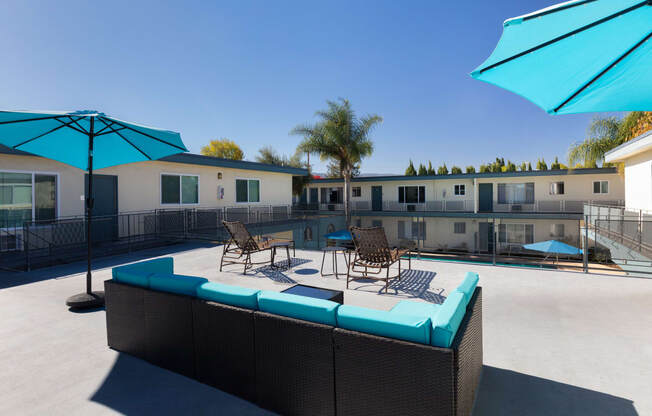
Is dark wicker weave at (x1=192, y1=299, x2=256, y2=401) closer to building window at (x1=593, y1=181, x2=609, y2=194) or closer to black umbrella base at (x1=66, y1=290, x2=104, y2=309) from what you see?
black umbrella base at (x1=66, y1=290, x2=104, y2=309)

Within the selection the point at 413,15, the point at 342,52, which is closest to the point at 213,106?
the point at 342,52

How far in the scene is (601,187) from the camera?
66.0 feet

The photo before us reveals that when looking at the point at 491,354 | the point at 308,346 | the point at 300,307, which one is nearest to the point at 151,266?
the point at 300,307

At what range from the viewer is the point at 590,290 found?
5168 millimetres

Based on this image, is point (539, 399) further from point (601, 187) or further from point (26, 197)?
point (601, 187)

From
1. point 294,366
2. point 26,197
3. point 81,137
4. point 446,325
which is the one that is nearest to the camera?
point 446,325

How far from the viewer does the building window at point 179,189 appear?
517 inches

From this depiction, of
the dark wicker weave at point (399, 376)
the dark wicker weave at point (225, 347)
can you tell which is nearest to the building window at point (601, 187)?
the dark wicker weave at point (399, 376)

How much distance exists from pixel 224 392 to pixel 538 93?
12.0ft

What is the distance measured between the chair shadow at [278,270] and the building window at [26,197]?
7233mm

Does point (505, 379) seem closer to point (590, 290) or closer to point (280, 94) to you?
point (590, 290)

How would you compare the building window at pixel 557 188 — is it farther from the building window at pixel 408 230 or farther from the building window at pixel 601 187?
the building window at pixel 408 230

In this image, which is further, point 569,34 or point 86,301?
point 86,301

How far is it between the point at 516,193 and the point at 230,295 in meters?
23.8
